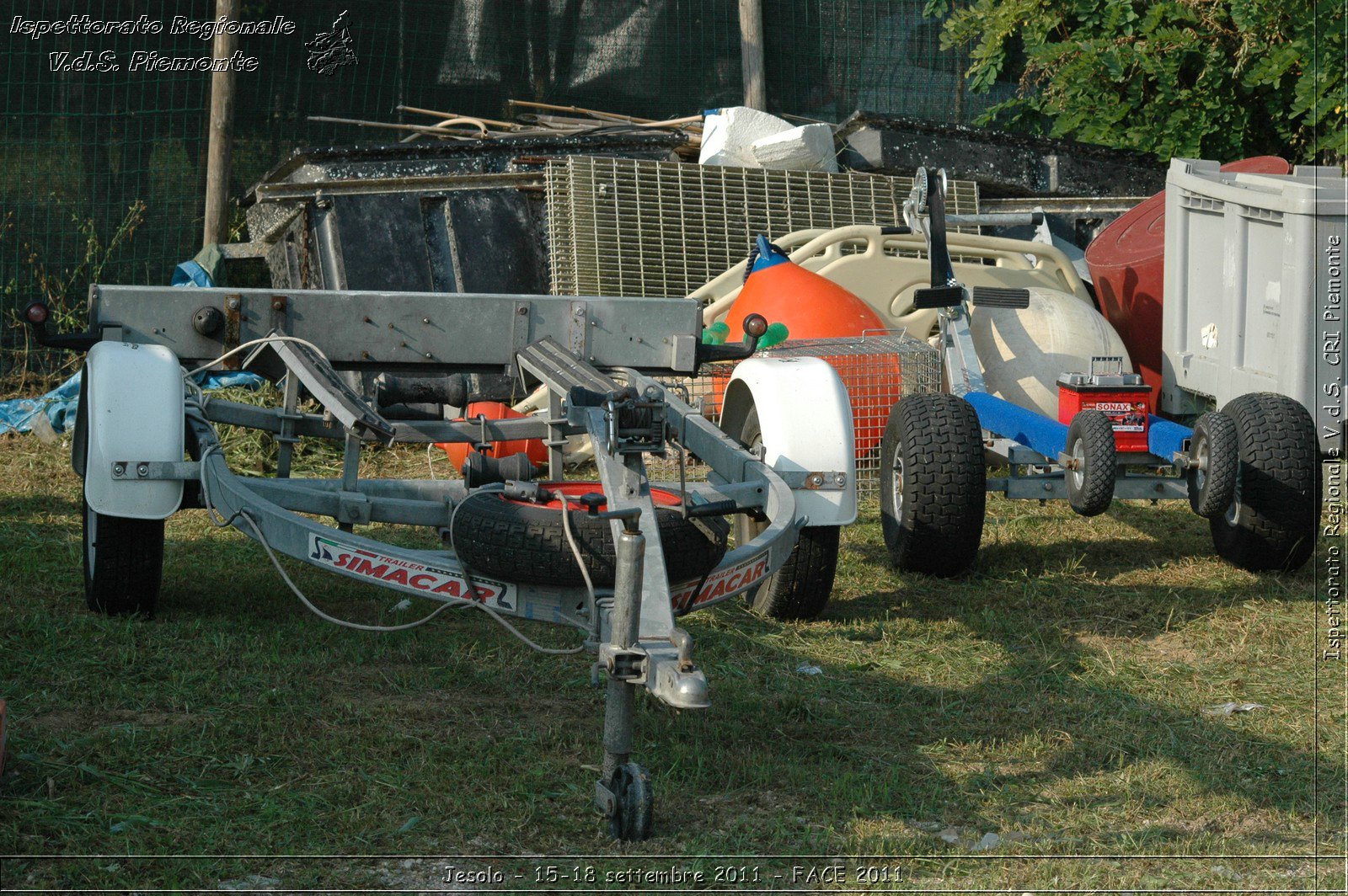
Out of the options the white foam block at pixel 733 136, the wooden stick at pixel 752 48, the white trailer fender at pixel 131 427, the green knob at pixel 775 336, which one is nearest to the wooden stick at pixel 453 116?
the white foam block at pixel 733 136

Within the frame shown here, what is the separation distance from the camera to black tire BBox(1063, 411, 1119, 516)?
4.76 meters

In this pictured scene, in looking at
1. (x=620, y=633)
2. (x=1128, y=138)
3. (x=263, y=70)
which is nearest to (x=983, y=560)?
(x=620, y=633)

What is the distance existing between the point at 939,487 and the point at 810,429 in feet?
2.58

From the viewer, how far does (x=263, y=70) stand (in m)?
9.57

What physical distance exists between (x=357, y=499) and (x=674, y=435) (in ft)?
3.33

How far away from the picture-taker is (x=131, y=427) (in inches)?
167

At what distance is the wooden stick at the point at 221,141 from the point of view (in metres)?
9.09

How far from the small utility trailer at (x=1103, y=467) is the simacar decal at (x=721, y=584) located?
143 centimetres

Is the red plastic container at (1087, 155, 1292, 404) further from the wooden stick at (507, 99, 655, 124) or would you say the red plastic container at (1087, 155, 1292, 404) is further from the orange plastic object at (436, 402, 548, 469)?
the wooden stick at (507, 99, 655, 124)

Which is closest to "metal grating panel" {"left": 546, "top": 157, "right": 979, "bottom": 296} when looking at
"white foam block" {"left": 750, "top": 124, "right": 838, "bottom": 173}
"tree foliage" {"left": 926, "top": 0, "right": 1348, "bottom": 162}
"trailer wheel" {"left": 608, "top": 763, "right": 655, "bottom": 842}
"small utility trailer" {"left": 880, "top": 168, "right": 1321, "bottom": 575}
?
"white foam block" {"left": 750, "top": 124, "right": 838, "bottom": 173}

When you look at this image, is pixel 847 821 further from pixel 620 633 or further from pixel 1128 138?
pixel 1128 138

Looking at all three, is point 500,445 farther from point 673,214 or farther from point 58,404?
point 58,404

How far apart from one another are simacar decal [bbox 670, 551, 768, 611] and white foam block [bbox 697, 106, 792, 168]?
560 centimetres

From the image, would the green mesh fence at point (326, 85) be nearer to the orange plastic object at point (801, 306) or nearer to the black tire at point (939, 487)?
the orange plastic object at point (801, 306)
